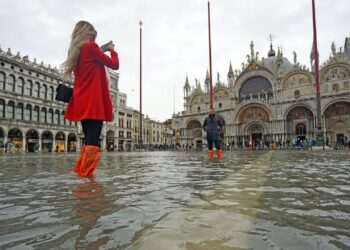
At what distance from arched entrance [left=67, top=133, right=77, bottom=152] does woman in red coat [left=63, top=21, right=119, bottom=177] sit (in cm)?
4073

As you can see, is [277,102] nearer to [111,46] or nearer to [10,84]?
[10,84]

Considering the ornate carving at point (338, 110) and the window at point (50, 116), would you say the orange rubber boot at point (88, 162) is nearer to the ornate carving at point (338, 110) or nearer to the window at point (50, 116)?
the window at point (50, 116)

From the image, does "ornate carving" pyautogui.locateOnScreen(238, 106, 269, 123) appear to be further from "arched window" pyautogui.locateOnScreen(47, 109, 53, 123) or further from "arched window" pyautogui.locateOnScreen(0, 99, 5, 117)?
"arched window" pyautogui.locateOnScreen(0, 99, 5, 117)

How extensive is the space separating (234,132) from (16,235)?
153ft

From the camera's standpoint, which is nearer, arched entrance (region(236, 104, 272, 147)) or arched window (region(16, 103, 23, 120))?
arched window (region(16, 103, 23, 120))

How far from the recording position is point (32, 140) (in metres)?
35.0

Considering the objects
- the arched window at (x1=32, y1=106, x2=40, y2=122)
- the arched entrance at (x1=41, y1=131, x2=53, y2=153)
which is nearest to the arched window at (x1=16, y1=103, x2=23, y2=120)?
the arched window at (x1=32, y1=106, x2=40, y2=122)

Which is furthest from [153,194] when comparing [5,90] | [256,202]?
[5,90]

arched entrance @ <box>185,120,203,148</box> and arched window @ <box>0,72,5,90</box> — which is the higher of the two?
arched window @ <box>0,72,5,90</box>

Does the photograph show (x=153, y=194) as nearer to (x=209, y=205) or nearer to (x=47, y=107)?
(x=209, y=205)

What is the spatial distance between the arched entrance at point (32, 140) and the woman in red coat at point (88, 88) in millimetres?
34581

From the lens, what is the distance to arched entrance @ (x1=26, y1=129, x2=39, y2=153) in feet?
113

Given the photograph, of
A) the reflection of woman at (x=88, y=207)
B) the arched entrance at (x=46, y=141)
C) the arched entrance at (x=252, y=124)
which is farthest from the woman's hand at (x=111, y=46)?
the arched entrance at (x=252, y=124)

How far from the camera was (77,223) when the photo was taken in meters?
1.52
